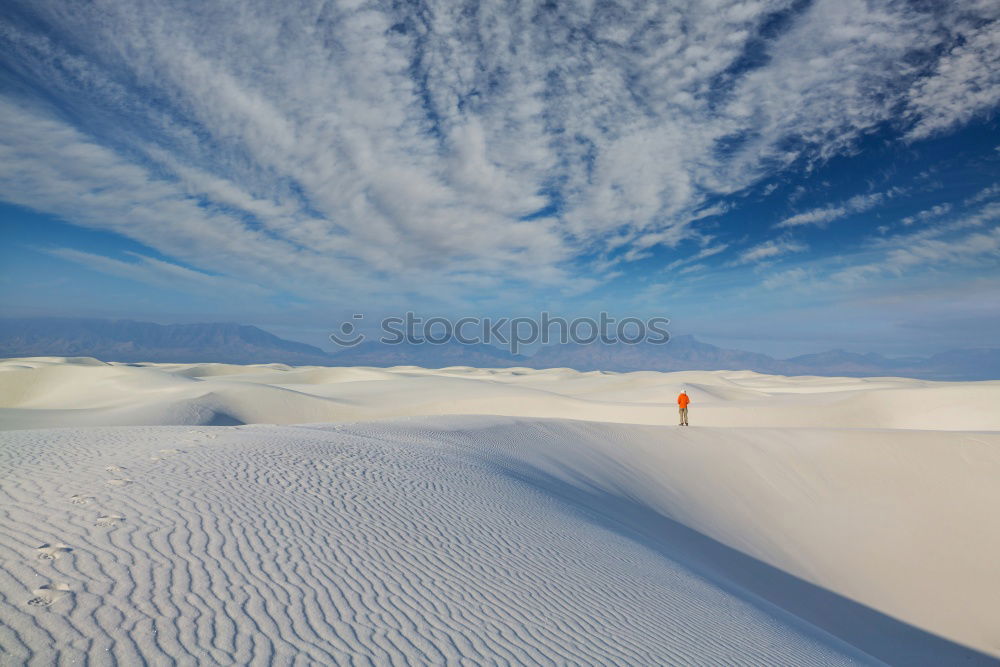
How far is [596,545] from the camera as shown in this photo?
638 centimetres

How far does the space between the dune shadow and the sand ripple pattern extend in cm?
104

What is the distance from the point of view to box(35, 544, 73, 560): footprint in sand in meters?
3.46

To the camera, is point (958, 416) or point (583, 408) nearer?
point (958, 416)

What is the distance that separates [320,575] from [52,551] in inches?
71.6

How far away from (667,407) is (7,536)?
26.9m

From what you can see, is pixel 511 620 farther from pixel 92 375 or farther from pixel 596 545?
pixel 92 375

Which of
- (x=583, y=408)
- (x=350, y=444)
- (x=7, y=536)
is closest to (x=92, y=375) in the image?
(x=583, y=408)

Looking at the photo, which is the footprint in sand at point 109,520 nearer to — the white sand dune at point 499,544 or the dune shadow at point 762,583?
the white sand dune at point 499,544

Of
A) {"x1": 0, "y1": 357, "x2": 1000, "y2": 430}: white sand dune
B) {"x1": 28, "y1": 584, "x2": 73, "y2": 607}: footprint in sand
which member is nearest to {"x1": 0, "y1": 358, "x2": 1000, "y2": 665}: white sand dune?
{"x1": 28, "y1": 584, "x2": 73, "y2": 607}: footprint in sand

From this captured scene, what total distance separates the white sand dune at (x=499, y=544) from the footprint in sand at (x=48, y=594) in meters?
0.02

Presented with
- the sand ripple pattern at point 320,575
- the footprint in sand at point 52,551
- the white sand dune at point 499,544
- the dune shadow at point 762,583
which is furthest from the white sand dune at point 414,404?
the footprint in sand at point 52,551

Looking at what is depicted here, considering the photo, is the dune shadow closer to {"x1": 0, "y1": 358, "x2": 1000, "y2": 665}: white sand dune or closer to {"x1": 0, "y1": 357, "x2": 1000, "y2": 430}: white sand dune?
{"x1": 0, "y1": 358, "x2": 1000, "y2": 665}: white sand dune

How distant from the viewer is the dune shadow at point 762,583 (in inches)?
304

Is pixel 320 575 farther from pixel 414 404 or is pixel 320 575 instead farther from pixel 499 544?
pixel 414 404
